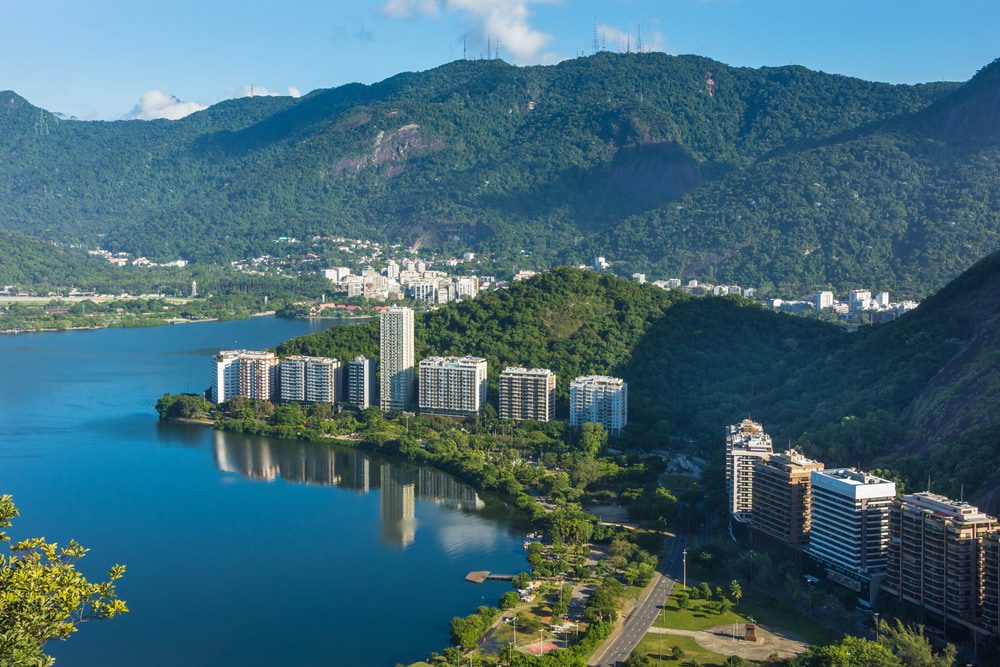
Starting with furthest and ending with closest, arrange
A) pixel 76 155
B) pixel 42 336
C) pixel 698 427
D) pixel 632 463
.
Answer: pixel 76 155 → pixel 42 336 → pixel 698 427 → pixel 632 463

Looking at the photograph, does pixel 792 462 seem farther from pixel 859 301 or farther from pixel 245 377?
pixel 859 301

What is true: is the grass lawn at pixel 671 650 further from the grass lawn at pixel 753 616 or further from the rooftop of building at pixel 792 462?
the rooftop of building at pixel 792 462

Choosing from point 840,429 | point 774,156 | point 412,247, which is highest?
point 774,156

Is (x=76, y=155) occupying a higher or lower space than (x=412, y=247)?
higher

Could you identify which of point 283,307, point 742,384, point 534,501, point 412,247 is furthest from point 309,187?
point 534,501

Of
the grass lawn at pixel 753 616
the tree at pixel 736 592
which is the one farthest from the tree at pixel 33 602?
the tree at pixel 736 592

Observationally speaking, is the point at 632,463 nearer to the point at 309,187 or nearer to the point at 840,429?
the point at 840,429

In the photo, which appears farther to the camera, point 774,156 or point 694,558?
Answer: point 774,156
